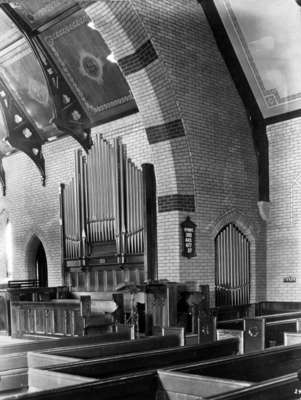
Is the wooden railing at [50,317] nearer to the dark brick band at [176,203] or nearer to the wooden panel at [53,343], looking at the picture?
the dark brick band at [176,203]

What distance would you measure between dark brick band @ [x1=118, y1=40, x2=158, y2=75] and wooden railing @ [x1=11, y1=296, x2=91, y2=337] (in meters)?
3.17

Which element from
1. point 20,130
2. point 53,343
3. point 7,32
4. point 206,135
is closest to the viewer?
point 53,343

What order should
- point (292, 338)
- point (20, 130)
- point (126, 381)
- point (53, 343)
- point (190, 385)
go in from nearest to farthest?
point (126, 381)
point (190, 385)
point (292, 338)
point (53, 343)
point (20, 130)

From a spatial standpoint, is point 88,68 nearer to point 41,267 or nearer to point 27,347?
point 41,267

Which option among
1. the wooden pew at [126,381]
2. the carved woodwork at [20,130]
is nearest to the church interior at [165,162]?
the carved woodwork at [20,130]

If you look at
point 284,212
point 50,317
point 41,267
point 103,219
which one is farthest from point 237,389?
point 41,267

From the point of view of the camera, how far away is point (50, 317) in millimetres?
8523

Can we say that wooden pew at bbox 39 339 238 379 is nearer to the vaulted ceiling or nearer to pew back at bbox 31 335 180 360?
pew back at bbox 31 335 180 360

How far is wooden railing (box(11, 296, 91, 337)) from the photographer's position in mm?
7555

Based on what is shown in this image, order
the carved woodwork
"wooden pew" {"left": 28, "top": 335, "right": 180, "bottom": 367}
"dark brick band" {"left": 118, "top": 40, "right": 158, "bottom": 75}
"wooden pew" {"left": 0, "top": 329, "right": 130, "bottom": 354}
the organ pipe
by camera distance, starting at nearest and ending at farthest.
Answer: "wooden pew" {"left": 28, "top": 335, "right": 180, "bottom": 367}
"wooden pew" {"left": 0, "top": 329, "right": 130, "bottom": 354}
"dark brick band" {"left": 118, "top": 40, "right": 158, "bottom": 75}
the organ pipe
the carved woodwork

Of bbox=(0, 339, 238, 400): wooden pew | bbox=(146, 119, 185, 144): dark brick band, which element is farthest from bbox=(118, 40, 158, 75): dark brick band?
bbox=(0, 339, 238, 400): wooden pew

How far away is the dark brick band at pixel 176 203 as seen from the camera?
765cm

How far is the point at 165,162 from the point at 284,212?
208 cm

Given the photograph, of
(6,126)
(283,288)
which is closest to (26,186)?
(6,126)
